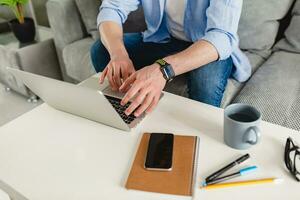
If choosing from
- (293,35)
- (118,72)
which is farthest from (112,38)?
(293,35)

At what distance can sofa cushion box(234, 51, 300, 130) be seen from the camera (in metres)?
1.03

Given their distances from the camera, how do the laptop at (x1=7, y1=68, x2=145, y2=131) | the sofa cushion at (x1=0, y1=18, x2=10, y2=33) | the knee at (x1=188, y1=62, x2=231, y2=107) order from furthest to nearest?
the sofa cushion at (x1=0, y1=18, x2=10, y2=33), the knee at (x1=188, y1=62, x2=231, y2=107), the laptop at (x1=7, y1=68, x2=145, y2=131)

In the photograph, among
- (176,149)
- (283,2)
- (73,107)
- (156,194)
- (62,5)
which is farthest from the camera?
(62,5)

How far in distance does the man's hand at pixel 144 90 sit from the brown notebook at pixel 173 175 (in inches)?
4.9

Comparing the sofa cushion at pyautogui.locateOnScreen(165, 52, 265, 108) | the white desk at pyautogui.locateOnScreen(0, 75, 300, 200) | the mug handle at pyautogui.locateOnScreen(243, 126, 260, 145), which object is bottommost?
the sofa cushion at pyautogui.locateOnScreen(165, 52, 265, 108)

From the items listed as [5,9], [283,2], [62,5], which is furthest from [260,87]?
[5,9]

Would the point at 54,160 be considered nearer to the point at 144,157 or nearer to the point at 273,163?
the point at 144,157

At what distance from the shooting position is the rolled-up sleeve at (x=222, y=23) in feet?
3.13

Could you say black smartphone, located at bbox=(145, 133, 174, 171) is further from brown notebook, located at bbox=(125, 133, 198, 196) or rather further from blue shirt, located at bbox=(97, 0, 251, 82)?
blue shirt, located at bbox=(97, 0, 251, 82)

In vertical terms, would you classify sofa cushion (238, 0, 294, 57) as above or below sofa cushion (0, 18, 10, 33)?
above

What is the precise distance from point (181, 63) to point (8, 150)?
1.74 ft

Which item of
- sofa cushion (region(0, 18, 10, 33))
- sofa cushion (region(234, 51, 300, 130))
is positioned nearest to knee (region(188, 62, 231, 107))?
sofa cushion (region(234, 51, 300, 130))

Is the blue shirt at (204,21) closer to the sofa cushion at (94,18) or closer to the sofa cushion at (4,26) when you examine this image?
the sofa cushion at (94,18)

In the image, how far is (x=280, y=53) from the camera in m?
1.43
